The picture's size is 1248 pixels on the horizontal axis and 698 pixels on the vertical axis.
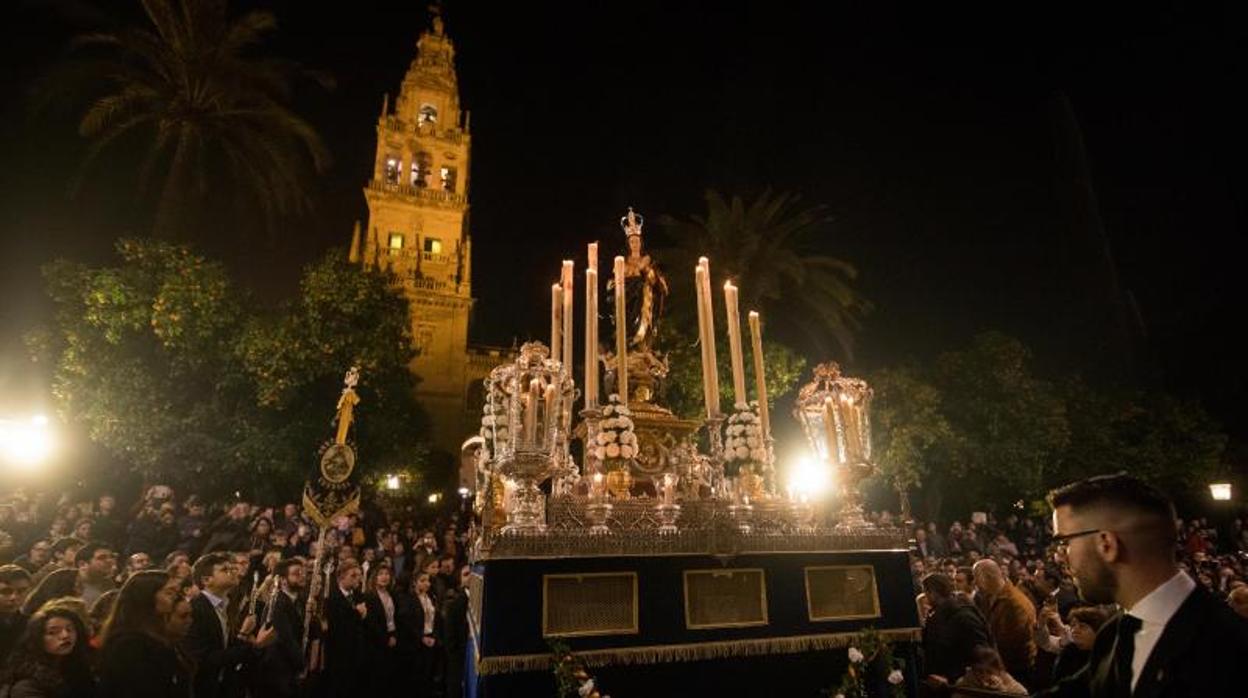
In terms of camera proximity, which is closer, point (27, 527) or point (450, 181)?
point (27, 527)

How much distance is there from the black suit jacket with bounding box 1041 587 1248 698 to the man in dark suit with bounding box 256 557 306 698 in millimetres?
8048

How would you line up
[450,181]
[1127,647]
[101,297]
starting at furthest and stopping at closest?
1. [450,181]
2. [101,297]
3. [1127,647]

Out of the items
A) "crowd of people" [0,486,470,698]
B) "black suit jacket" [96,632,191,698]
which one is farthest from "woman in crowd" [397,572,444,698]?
"black suit jacket" [96,632,191,698]

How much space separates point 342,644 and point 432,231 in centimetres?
3548

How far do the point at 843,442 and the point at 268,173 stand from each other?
2282 centimetres

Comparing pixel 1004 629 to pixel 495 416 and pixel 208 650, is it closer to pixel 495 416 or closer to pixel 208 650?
pixel 495 416

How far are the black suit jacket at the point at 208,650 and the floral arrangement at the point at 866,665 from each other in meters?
6.08

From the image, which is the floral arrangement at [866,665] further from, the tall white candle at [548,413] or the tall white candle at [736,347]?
the tall white candle at [548,413]

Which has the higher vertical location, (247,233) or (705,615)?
(247,233)

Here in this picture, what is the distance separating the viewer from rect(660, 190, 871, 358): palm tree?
23.8 metres

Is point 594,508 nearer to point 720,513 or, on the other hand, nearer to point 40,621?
point 720,513

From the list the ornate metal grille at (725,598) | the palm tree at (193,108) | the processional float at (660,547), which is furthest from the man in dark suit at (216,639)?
the palm tree at (193,108)

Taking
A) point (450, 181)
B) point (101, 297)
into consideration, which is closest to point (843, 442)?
point (101, 297)

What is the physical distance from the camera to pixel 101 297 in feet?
55.7
